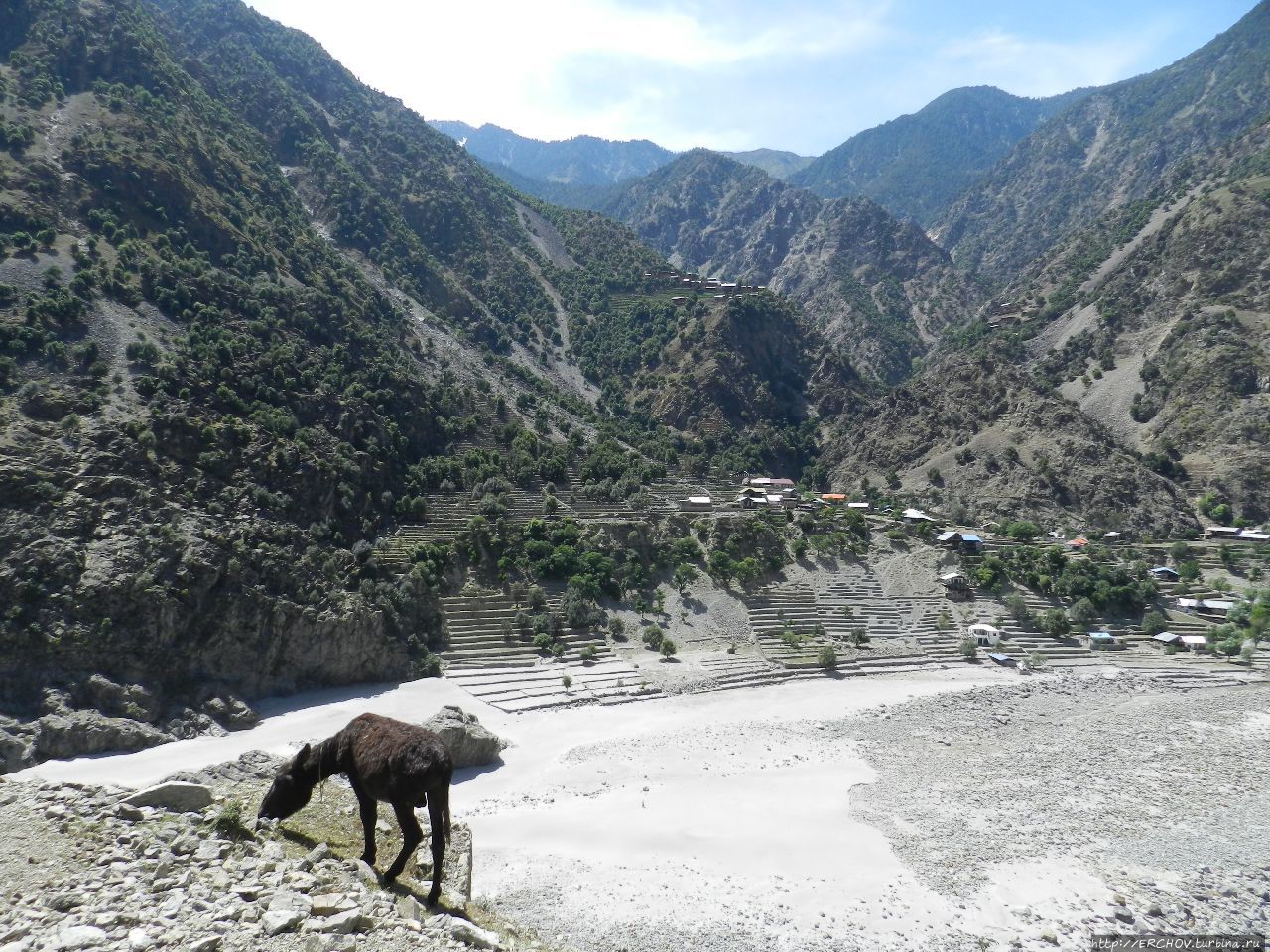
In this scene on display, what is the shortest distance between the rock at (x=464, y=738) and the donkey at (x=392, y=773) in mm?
15619

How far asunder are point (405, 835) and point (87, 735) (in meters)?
23.6

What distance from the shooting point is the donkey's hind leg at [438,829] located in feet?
32.7

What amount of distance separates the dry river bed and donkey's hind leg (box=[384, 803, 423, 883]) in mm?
1564

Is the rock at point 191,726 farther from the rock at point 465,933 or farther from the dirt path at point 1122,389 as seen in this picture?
the dirt path at point 1122,389

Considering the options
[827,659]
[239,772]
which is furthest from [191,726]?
Result: [827,659]

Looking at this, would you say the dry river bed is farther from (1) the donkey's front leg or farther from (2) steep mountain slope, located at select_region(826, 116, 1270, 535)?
(2) steep mountain slope, located at select_region(826, 116, 1270, 535)

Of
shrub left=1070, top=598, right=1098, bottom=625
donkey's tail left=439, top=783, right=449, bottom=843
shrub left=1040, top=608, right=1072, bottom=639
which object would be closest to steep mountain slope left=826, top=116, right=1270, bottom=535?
shrub left=1070, top=598, right=1098, bottom=625

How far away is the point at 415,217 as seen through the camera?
366ft

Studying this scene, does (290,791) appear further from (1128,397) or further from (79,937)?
(1128,397)

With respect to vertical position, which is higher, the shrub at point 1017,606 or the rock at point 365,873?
the rock at point 365,873

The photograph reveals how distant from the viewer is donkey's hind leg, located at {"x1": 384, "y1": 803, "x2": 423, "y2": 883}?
10.1 meters

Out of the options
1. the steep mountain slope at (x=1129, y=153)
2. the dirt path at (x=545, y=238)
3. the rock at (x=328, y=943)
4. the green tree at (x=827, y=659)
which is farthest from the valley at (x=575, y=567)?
the steep mountain slope at (x=1129, y=153)

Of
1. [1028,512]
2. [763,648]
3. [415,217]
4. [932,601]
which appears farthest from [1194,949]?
[415,217]

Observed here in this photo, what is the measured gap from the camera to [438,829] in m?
10.2
